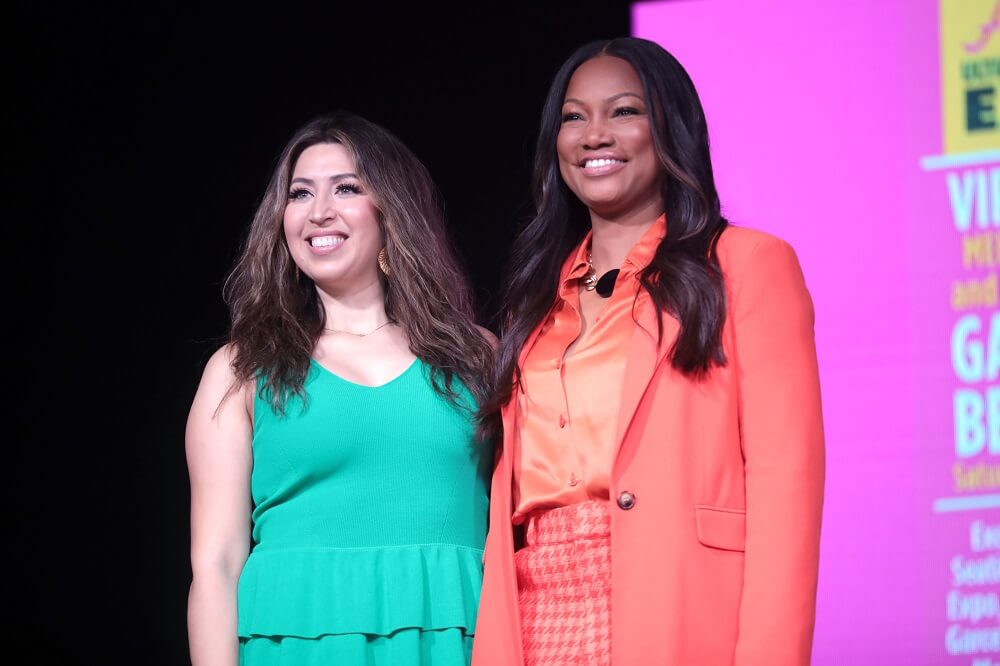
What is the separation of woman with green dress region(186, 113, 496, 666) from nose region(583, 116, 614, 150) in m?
0.51

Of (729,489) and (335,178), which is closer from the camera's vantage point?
(729,489)

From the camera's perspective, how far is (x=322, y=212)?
286 cm

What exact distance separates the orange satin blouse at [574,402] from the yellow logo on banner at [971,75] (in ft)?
4.27

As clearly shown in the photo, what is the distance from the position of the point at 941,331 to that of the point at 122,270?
2289mm

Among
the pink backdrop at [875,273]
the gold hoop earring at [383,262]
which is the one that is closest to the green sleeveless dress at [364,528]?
the gold hoop earring at [383,262]

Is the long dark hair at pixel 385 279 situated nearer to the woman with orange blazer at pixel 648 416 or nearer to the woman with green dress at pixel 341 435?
the woman with green dress at pixel 341 435

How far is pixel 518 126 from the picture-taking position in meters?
4.20

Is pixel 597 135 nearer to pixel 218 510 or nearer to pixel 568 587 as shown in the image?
pixel 568 587

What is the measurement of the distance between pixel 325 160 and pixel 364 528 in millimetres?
762

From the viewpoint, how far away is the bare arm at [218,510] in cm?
266

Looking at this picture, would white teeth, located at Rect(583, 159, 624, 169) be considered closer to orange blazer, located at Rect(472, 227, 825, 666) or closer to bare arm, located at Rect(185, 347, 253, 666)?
orange blazer, located at Rect(472, 227, 825, 666)

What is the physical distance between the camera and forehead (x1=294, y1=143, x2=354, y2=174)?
2.92 metres

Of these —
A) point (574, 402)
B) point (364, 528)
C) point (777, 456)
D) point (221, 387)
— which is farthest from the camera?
point (221, 387)

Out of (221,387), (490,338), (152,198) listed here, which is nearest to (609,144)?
(490,338)
